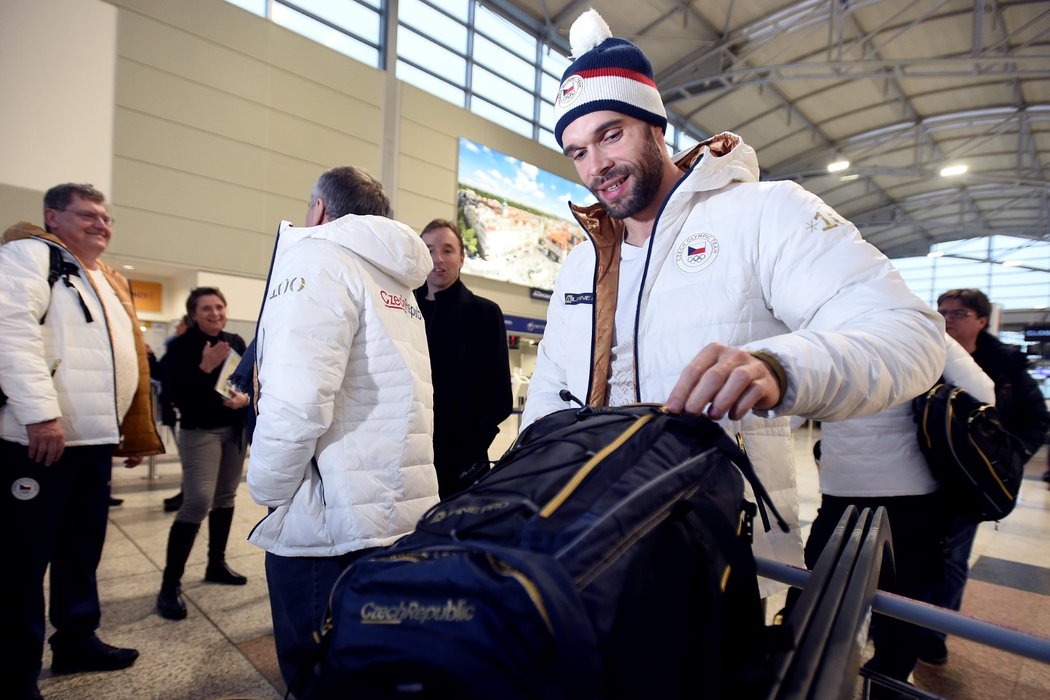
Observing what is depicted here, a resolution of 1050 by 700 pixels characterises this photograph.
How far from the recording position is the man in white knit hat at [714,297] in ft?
2.53

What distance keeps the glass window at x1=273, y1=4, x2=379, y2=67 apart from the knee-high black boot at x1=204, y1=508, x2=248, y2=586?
975 centimetres

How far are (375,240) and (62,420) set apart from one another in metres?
1.52

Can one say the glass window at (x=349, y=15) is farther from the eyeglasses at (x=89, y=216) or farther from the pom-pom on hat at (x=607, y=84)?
the pom-pom on hat at (x=607, y=84)

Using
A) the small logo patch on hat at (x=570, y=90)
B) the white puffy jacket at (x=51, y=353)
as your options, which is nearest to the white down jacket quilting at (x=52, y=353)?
the white puffy jacket at (x=51, y=353)

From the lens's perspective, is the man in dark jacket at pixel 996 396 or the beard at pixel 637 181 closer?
the beard at pixel 637 181

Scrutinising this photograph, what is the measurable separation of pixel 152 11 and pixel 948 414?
11.0 meters

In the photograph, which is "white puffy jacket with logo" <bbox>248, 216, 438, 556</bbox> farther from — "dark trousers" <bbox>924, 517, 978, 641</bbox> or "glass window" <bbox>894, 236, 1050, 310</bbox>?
"glass window" <bbox>894, 236, 1050, 310</bbox>

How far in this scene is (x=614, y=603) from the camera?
56 centimetres

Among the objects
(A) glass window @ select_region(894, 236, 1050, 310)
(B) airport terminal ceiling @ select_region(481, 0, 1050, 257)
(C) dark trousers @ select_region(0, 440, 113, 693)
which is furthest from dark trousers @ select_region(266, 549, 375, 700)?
(A) glass window @ select_region(894, 236, 1050, 310)

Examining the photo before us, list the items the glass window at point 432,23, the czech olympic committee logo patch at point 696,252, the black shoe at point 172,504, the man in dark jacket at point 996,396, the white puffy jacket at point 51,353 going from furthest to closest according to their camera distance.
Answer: the glass window at point 432,23
the black shoe at point 172,504
the man in dark jacket at point 996,396
the white puffy jacket at point 51,353
the czech olympic committee logo patch at point 696,252

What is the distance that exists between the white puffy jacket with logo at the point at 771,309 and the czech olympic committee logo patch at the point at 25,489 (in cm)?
206

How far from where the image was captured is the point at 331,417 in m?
1.53

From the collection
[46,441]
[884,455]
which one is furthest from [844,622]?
[46,441]

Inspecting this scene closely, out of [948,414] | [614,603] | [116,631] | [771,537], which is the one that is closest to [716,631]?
[614,603]
